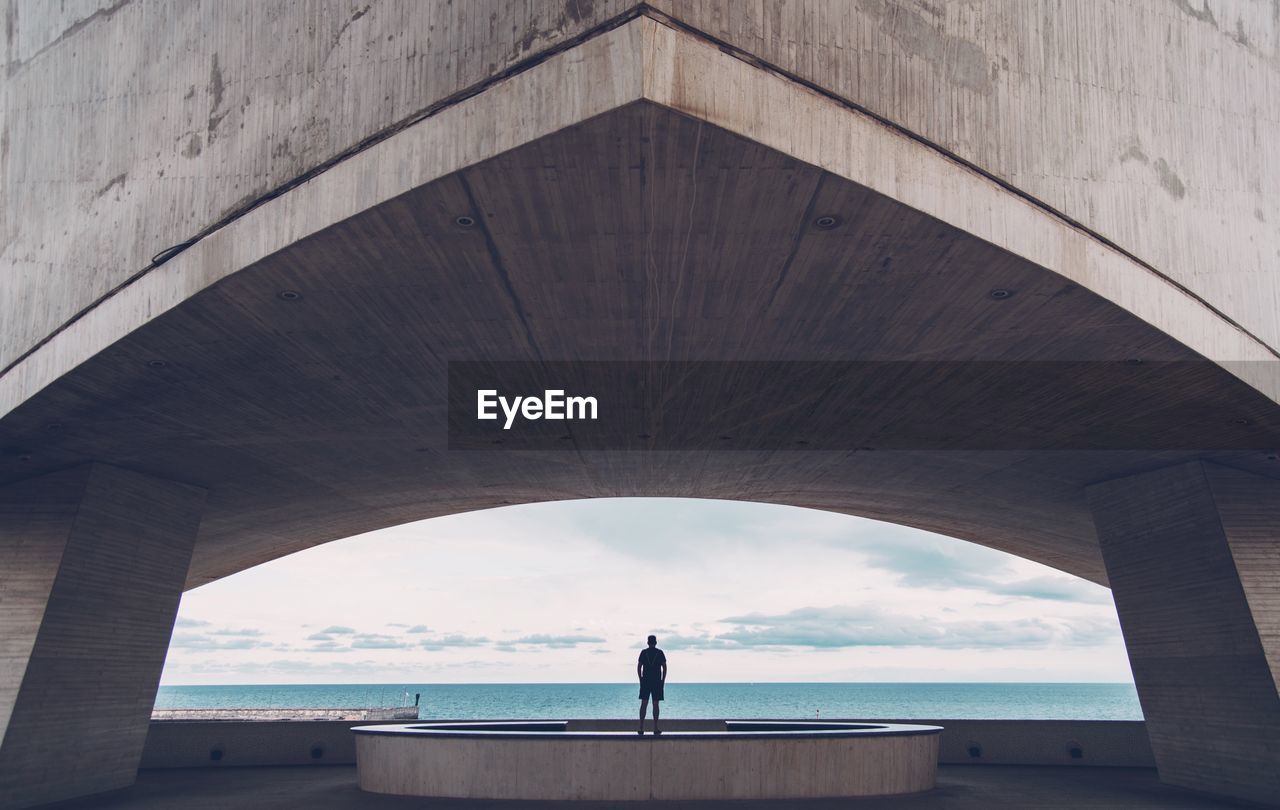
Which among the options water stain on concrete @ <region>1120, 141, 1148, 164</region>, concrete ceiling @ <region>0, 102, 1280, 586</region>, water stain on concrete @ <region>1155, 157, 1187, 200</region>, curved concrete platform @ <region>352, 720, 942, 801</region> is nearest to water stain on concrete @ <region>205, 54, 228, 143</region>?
concrete ceiling @ <region>0, 102, 1280, 586</region>

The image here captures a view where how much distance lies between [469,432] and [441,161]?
7.84 m

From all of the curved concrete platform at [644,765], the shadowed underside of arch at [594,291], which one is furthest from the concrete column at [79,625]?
the curved concrete platform at [644,765]

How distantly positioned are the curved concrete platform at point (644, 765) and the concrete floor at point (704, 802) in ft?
0.72

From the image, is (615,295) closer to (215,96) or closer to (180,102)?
(215,96)

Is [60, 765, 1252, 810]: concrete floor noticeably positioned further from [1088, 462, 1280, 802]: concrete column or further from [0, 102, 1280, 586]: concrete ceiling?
[0, 102, 1280, 586]: concrete ceiling

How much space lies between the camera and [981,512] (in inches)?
806

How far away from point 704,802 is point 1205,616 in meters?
7.50

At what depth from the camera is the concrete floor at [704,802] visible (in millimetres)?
12555

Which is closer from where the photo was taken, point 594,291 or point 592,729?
point 594,291

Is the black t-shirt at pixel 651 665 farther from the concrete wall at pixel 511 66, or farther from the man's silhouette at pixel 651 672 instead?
the concrete wall at pixel 511 66

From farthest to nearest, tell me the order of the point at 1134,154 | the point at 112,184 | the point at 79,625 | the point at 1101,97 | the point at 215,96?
the point at 79,625
the point at 112,184
the point at 215,96
the point at 1134,154
the point at 1101,97

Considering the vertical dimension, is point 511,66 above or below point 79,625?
above

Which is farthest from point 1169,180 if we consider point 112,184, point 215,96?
point 112,184

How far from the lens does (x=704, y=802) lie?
1236cm
